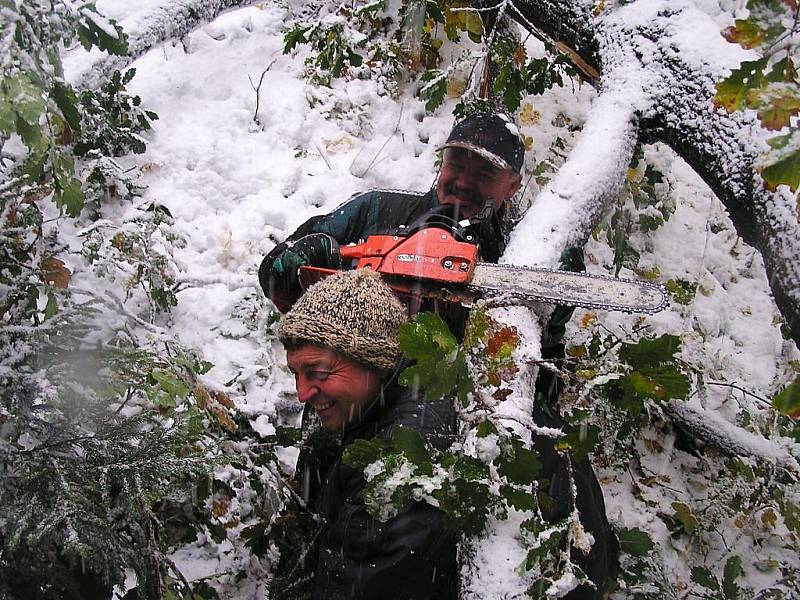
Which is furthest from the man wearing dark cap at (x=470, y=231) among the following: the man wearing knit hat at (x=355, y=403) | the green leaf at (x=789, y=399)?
the green leaf at (x=789, y=399)

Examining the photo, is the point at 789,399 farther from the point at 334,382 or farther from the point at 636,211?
the point at 636,211

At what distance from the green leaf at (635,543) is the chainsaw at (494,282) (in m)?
0.81

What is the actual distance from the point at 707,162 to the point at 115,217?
111 inches

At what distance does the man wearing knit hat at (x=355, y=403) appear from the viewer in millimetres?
1609

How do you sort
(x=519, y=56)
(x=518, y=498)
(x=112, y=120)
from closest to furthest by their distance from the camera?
(x=518, y=498) < (x=112, y=120) < (x=519, y=56)

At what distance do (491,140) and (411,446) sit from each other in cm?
171

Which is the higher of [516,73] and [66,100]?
[516,73]

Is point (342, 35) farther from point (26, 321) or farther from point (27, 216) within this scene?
point (26, 321)

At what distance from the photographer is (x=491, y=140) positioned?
9.03ft

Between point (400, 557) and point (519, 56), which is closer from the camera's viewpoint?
point (400, 557)

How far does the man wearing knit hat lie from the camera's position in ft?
5.28

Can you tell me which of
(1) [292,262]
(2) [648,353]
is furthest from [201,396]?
(2) [648,353]

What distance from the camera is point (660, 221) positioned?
359cm

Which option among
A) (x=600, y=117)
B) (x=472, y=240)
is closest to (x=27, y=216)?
(x=472, y=240)
